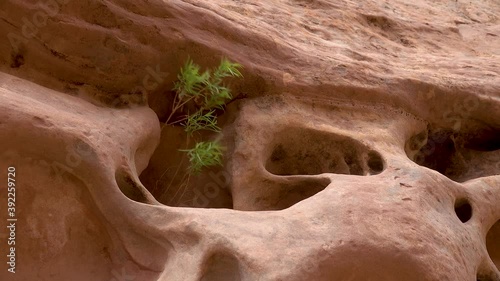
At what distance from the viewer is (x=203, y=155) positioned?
307 centimetres

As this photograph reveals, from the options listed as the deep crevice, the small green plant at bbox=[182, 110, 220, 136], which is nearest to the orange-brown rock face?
the deep crevice

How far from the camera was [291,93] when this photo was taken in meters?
3.53

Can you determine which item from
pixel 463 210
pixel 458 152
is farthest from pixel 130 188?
pixel 458 152

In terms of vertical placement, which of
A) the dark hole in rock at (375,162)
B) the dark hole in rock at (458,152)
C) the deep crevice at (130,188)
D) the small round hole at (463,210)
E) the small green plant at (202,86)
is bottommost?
the dark hole in rock at (458,152)

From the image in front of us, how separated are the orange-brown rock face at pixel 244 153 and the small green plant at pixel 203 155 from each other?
10 centimetres

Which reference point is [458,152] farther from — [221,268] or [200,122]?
[221,268]

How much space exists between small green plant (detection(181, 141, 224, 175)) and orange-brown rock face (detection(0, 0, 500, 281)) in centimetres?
10

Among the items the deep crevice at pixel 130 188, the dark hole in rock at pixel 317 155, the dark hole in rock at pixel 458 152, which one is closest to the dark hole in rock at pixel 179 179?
the dark hole in rock at pixel 317 155

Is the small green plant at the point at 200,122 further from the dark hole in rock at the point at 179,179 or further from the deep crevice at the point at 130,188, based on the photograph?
the deep crevice at the point at 130,188

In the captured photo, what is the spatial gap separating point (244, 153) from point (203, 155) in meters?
0.23

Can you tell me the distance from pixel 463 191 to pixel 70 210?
196 centimetres

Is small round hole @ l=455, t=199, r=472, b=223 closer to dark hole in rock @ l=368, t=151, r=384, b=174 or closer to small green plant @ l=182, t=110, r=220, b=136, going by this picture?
dark hole in rock @ l=368, t=151, r=384, b=174

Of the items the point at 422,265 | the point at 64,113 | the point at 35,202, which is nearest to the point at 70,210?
the point at 35,202

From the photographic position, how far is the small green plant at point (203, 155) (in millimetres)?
3062
